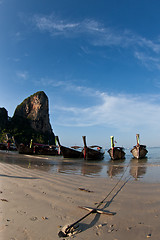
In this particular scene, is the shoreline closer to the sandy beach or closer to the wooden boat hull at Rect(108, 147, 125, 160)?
the sandy beach

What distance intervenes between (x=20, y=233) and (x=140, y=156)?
2372cm

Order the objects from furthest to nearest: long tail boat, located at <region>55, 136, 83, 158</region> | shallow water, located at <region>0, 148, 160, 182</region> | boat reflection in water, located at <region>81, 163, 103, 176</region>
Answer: long tail boat, located at <region>55, 136, 83, 158</region>, boat reflection in water, located at <region>81, 163, 103, 176</region>, shallow water, located at <region>0, 148, 160, 182</region>

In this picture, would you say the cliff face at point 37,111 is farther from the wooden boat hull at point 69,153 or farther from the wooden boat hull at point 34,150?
the wooden boat hull at point 69,153

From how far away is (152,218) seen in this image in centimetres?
296

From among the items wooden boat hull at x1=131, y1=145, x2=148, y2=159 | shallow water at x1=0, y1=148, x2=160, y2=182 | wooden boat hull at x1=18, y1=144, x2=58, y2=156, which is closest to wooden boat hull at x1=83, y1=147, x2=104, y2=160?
shallow water at x1=0, y1=148, x2=160, y2=182

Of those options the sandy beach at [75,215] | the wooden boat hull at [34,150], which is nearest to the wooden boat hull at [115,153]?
the wooden boat hull at [34,150]

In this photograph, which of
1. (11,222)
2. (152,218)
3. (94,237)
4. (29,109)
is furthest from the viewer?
(29,109)

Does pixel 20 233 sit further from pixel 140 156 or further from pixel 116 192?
pixel 140 156

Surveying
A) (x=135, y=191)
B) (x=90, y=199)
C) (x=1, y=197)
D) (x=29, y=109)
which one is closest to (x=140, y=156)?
(x=135, y=191)

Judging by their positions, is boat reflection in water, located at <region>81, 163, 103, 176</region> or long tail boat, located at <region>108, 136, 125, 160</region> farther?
long tail boat, located at <region>108, 136, 125, 160</region>

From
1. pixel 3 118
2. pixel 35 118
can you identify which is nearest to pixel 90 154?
pixel 35 118

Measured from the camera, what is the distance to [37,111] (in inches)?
3563

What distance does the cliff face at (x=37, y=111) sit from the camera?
8894cm

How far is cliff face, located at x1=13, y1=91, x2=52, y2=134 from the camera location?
292ft
